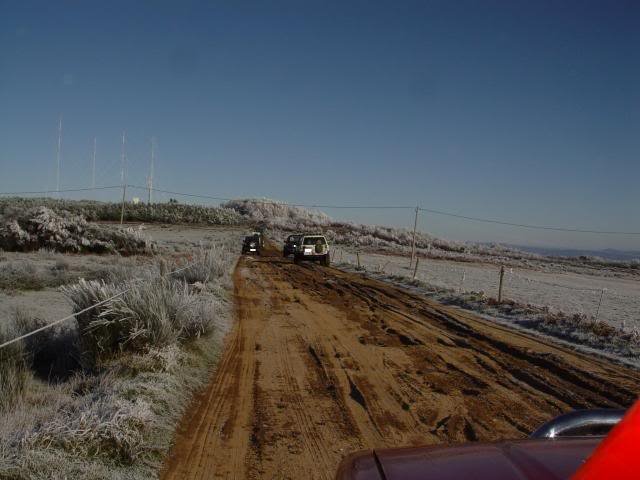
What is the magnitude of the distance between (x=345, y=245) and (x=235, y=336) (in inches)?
2493

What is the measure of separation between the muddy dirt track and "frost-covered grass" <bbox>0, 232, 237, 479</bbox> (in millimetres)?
337

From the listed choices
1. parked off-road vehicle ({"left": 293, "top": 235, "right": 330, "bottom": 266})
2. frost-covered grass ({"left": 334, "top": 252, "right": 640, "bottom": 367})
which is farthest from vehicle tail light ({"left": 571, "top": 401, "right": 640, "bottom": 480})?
parked off-road vehicle ({"left": 293, "top": 235, "right": 330, "bottom": 266})

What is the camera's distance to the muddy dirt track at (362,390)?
5.38m

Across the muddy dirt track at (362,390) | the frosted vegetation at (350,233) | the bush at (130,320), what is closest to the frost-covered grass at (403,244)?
the frosted vegetation at (350,233)

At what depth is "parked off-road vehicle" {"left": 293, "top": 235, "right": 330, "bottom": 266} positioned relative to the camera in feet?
109

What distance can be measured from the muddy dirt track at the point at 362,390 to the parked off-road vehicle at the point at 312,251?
769 inches

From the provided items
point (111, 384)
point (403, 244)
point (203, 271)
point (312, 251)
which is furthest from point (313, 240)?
point (403, 244)

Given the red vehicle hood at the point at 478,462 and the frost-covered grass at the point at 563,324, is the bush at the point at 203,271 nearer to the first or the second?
the frost-covered grass at the point at 563,324

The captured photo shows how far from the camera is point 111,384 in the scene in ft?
21.7

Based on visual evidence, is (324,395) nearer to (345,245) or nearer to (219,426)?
(219,426)

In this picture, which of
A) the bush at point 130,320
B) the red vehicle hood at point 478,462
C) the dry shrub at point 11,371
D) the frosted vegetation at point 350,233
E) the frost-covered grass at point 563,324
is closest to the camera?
the red vehicle hood at point 478,462

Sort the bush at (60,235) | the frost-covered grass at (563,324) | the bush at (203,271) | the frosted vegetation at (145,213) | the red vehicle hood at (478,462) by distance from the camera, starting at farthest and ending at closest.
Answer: the frosted vegetation at (145,213), the bush at (60,235), the bush at (203,271), the frost-covered grass at (563,324), the red vehicle hood at (478,462)

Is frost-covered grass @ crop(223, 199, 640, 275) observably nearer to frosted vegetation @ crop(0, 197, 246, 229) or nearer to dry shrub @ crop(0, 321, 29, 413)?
frosted vegetation @ crop(0, 197, 246, 229)

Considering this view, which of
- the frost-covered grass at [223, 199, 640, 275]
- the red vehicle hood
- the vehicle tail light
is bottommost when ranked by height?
the frost-covered grass at [223, 199, 640, 275]
